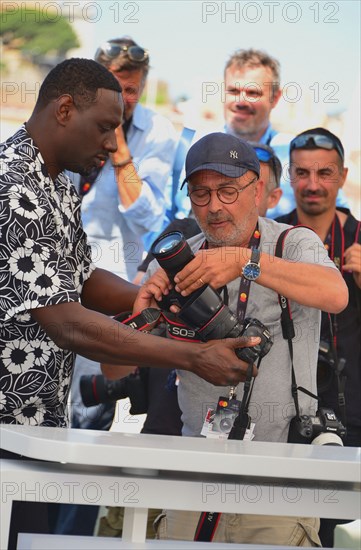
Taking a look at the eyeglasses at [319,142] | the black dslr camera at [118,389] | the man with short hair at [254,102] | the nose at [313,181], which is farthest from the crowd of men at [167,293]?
the man with short hair at [254,102]

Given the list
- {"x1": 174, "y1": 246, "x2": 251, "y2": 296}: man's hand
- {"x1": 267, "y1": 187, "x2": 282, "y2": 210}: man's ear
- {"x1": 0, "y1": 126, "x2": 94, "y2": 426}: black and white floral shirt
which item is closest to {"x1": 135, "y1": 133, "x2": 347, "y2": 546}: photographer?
{"x1": 174, "y1": 246, "x2": 251, "y2": 296}: man's hand

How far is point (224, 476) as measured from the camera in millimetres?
2457

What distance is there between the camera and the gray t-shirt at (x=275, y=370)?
10.2ft

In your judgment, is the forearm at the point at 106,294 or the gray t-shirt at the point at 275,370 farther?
the forearm at the point at 106,294

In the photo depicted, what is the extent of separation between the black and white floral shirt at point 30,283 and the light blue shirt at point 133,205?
171 cm

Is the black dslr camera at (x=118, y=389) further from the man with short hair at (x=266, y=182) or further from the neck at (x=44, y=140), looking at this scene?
the neck at (x=44, y=140)

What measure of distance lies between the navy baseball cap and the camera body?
51.9 inches

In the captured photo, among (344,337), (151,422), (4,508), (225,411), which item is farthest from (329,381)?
(4,508)

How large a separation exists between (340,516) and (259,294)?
0.96 m

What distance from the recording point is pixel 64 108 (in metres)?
3.25

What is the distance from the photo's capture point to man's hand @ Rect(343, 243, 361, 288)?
4.15 meters

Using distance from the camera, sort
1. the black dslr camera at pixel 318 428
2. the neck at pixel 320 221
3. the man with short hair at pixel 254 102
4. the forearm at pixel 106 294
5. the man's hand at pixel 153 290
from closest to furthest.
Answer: the black dslr camera at pixel 318 428, the man's hand at pixel 153 290, the forearm at pixel 106 294, the neck at pixel 320 221, the man with short hair at pixel 254 102

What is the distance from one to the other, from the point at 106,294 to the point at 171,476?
1285mm

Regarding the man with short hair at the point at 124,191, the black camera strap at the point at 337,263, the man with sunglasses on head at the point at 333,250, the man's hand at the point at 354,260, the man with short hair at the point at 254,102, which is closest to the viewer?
the black camera strap at the point at 337,263
